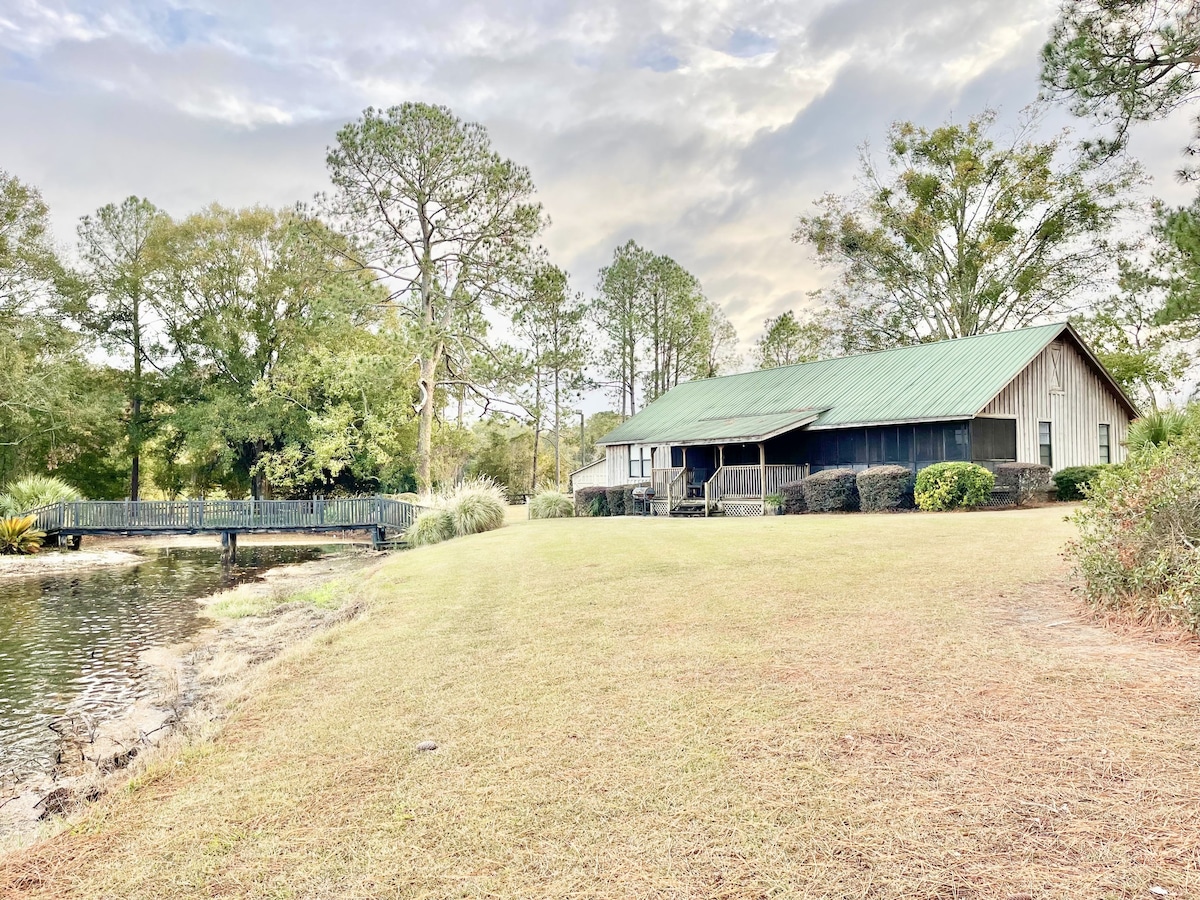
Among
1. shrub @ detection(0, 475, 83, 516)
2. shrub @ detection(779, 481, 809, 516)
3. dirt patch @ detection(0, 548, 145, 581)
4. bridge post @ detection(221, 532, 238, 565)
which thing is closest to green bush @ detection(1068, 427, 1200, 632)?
shrub @ detection(779, 481, 809, 516)

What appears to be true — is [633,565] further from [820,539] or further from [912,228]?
A: [912,228]

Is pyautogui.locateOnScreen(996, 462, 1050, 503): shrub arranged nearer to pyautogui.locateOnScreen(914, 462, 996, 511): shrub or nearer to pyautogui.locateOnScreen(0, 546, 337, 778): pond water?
pyautogui.locateOnScreen(914, 462, 996, 511): shrub

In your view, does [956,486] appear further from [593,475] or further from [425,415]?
[425,415]

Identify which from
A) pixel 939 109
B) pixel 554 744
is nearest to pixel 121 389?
pixel 554 744

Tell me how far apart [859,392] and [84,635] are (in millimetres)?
24286

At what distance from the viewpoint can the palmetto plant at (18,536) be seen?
23156 mm

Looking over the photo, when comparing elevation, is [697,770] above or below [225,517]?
below

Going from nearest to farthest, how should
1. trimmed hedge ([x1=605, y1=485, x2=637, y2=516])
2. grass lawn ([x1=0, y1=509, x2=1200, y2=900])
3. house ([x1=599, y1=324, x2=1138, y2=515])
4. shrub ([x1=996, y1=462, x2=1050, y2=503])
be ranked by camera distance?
1. grass lawn ([x1=0, y1=509, x2=1200, y2=900])
2. shrub ([x1=996, y1=462, x2=1050, y2=503])
3. house ([x1=599, y1=324, x2=1138, y2=515])
4. trimmed hedge ([x1=605, y1=485, x2=637, y2=516])

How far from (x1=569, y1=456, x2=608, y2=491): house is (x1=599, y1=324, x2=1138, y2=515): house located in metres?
4.73

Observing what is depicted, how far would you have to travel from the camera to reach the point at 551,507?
96.6 ft

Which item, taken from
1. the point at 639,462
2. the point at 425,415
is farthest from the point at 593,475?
the point at 425,415

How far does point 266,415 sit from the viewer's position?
34.3m

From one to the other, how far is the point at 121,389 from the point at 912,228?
40.9 m

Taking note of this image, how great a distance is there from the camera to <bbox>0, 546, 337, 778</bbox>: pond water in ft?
24.9
